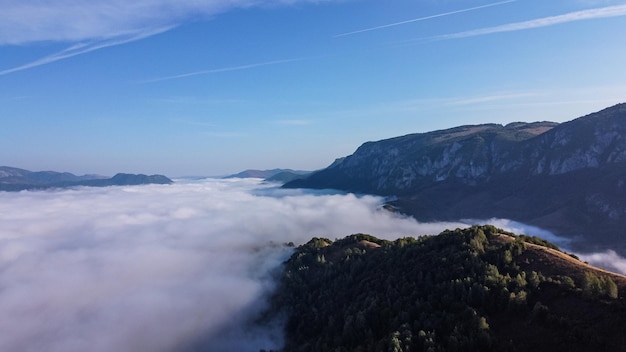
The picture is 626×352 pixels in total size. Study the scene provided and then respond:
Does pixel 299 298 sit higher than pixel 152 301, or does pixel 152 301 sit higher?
pixel 299 298

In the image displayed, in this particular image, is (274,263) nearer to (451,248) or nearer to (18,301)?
(451,248)

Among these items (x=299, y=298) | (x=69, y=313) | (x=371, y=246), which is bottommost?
(x=69, y=313)

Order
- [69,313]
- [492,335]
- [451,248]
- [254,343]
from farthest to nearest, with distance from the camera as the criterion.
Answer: [69,313], [254,343], [451,248], [492,335]

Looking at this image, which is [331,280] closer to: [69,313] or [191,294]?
[191,294]

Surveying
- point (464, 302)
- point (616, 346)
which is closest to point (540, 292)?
point (464, 302)

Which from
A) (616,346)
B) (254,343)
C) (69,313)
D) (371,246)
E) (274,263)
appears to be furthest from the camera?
(274,263)

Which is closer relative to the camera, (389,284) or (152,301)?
(389,284)
